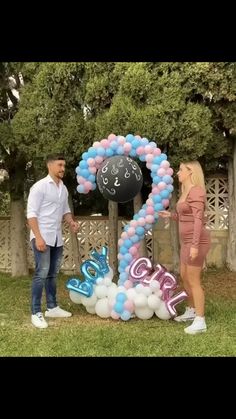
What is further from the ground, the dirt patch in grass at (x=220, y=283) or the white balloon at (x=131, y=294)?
the white balloon at (x=131, y=294)

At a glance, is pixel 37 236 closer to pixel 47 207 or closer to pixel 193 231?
pixel 47 207

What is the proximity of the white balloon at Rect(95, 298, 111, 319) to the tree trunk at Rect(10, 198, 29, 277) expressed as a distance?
3.21 meters

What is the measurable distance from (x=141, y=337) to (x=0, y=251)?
467 centimetres

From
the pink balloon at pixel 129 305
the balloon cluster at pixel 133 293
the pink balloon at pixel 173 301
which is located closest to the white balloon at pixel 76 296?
the balloon cluster at pixel 133 293

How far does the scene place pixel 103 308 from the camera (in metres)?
5.80

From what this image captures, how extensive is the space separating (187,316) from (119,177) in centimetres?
162

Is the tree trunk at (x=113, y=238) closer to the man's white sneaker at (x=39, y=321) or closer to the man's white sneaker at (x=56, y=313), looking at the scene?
the man's white sneaker at (x=56, y=313)

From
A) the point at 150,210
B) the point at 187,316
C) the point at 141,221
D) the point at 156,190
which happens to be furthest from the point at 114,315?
the point at 156,190

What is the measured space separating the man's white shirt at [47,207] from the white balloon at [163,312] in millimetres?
1259

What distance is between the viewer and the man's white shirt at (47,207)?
5523 millimetres

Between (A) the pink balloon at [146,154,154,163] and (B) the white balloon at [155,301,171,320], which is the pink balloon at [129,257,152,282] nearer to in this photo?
(B) the white balloon at [155,301,171,320]

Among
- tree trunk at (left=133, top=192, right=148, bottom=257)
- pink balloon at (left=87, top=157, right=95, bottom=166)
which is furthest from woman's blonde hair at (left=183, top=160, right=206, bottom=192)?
tree trunk at (left=133, top=192, right=148, bottom=257)

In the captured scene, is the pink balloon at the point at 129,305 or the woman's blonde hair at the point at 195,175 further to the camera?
the pink balloon at the point at 129,305

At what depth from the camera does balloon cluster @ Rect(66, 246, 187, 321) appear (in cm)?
567
